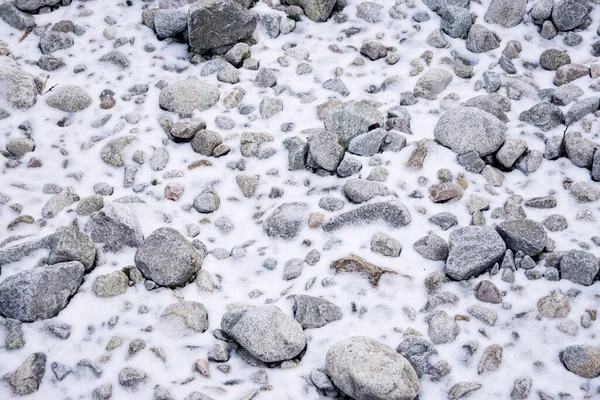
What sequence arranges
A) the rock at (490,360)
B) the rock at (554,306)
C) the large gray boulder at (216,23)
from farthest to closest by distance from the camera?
the large gray boulder at (216,23), the rock at (554,306), the rock at (490,360)

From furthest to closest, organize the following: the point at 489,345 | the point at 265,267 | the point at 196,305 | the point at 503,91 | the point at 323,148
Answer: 1. the point at 503,91
2. the point at 323,148
3. the point at 265,267
4. the point at 196,305
5. the point at 489,345

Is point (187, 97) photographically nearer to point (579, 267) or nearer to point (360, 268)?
point (360, 268)

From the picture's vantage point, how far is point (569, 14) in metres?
5.84

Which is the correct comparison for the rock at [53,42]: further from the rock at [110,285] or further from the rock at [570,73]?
the rock at [570,73]

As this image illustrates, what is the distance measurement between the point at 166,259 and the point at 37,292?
87cm

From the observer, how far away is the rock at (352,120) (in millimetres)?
5059

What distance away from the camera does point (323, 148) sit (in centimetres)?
484

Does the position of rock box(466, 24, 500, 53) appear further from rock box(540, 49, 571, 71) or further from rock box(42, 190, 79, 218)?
rock box(42, 190, 79, 218)

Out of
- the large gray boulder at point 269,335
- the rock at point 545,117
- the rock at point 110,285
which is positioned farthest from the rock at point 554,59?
the rock at point 110,285

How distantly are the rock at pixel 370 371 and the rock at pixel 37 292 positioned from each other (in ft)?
6.25

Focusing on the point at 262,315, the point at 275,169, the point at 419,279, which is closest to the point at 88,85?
the point at 275,169

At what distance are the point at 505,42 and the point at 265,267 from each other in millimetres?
3705

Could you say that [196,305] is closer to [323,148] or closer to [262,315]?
[262,315]

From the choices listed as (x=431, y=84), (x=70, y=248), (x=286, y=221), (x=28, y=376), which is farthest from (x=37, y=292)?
(x=431, y=84)
